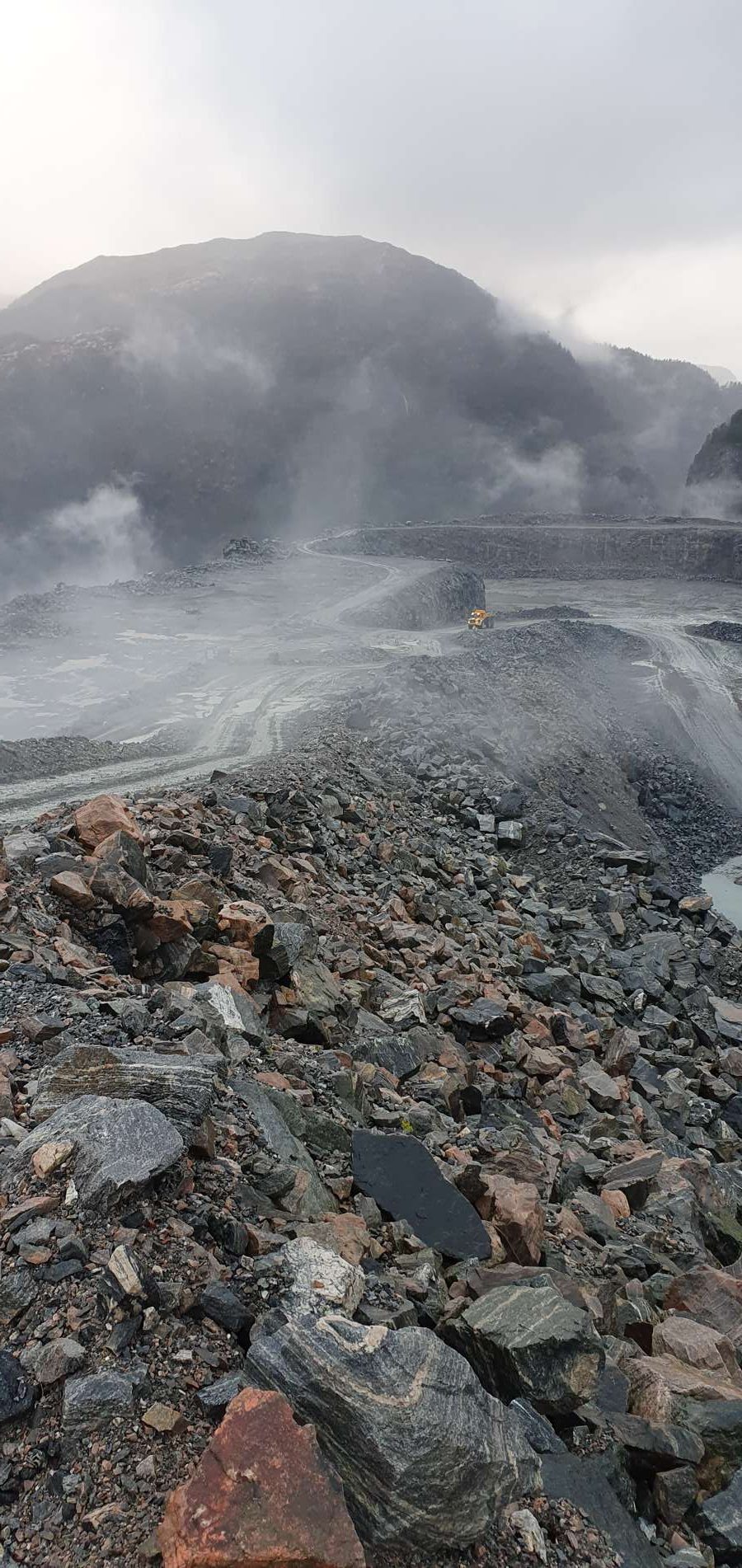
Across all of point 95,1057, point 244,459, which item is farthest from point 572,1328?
point 244,459

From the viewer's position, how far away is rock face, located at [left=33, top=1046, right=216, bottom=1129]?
3.95m

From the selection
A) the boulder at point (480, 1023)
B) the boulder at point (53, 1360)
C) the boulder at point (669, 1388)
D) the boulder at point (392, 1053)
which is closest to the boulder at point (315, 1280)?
the boulder at point (53, 1360)

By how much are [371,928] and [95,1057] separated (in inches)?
222

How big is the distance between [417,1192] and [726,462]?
78707 mm

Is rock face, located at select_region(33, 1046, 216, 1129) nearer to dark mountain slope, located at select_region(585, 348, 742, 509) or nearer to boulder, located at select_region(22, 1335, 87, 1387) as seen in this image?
boulder, located at select_region(22, 1335, 87, 1387)

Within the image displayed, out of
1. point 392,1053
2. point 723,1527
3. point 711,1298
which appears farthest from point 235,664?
point 723,1527

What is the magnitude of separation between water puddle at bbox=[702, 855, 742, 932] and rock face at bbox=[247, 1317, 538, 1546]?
16182mm

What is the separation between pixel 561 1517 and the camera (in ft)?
9.37

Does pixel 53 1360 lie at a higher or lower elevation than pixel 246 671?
higher

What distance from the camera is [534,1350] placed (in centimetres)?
342

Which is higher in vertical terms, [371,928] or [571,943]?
[371,928]

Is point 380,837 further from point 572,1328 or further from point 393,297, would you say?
point 393,297

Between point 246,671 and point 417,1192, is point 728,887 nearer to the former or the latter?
point 246,671

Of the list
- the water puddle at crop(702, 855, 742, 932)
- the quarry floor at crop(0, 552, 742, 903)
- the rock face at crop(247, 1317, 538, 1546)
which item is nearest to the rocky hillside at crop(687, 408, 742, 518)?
the quarry floor at crop(0, 552, 742, 903)
